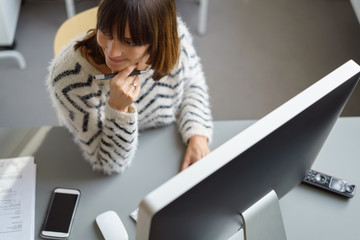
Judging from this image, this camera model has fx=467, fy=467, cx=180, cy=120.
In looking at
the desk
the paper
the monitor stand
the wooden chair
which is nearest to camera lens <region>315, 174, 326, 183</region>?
the desk

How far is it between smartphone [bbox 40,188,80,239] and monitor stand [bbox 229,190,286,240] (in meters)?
0.45

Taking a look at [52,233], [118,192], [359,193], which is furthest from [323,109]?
[52,233]

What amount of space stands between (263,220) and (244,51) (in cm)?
170

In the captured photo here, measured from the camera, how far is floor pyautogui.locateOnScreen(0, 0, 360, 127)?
2336mm

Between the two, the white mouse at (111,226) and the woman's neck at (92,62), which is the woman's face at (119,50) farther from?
the white mouse at (111,226)

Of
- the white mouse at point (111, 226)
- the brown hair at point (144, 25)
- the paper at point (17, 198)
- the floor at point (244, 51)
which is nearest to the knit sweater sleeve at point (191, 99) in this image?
the brown hair at point (144, 25)

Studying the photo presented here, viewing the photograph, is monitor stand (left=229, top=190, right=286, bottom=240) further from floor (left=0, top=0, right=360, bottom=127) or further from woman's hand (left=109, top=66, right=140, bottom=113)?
floor (left=0, top=0, right=360, bottom=127)

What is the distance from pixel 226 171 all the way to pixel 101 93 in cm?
62

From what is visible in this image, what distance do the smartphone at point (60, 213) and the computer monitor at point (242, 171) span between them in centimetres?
41

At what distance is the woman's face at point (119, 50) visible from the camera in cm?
105

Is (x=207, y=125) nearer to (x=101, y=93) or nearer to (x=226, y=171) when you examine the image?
(x=101, y=93)

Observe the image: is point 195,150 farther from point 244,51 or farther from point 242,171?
point 244,51

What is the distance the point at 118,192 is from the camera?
4.06 ft

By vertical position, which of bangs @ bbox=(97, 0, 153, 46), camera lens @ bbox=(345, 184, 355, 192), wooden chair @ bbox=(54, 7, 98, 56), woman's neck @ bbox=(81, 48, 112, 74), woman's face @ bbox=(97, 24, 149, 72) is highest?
bangs @ bbox=(97, 0, 153, 46)
